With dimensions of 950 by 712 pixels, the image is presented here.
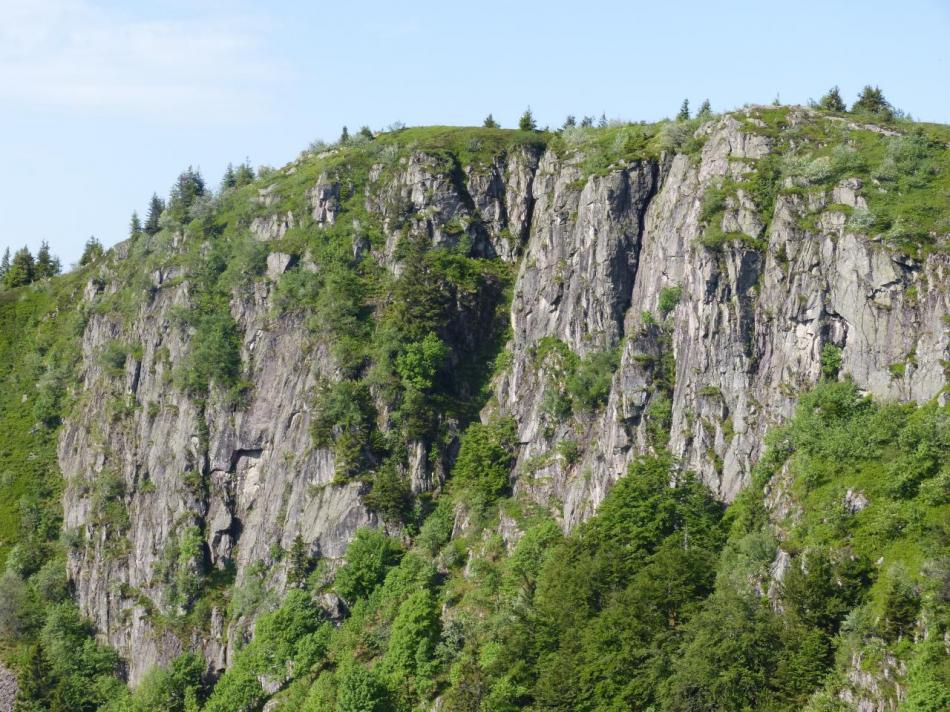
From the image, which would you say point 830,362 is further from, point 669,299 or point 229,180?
point 229,180

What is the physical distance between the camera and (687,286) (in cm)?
11519

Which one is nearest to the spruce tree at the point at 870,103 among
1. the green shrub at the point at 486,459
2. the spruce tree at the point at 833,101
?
the spruce tree at the point at 833,101

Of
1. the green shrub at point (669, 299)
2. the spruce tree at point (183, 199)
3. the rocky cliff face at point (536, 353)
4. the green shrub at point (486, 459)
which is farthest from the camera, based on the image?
the spruce tree at point (183, 199)

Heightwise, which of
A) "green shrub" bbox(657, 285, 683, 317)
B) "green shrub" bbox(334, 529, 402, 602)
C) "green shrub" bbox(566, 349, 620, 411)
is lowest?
"green shrub" bbox(334, 529, 402, 602)

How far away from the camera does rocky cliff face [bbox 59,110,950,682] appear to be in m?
105

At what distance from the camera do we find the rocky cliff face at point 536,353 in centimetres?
10519

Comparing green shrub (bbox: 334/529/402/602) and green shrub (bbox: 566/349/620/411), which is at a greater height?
green shrub (bbox: 566/349/620/411)

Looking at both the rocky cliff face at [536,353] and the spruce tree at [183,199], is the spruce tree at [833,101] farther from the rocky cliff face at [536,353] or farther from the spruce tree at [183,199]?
the spruce tree at [183,199]

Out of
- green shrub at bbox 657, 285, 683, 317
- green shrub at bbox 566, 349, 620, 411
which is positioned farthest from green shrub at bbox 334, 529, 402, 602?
green shrub at bbox 657, 285, 683, 317

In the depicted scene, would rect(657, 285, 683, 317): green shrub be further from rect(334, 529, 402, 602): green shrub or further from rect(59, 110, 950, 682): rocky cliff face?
rect(334, 529, 402, 602): green shrub

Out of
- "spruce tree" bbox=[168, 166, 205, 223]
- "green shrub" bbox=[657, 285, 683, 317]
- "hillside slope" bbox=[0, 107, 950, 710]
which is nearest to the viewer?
"hillside slope" bbox=[0, 107, 950, 710]

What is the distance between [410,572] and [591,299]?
3476 centimetres

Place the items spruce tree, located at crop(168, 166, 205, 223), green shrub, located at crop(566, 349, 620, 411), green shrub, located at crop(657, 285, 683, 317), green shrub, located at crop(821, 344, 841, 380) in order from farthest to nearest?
spruce tree, located at crop(168, 166, 205, 223), green shrub, located at crop(566, 349, 620, 411), green shrub, located at crop(657, 285, 683, 317), green shrub, located at crop(821, 344, 841, 380)

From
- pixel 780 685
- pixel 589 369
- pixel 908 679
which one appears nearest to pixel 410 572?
pixel 589 369
